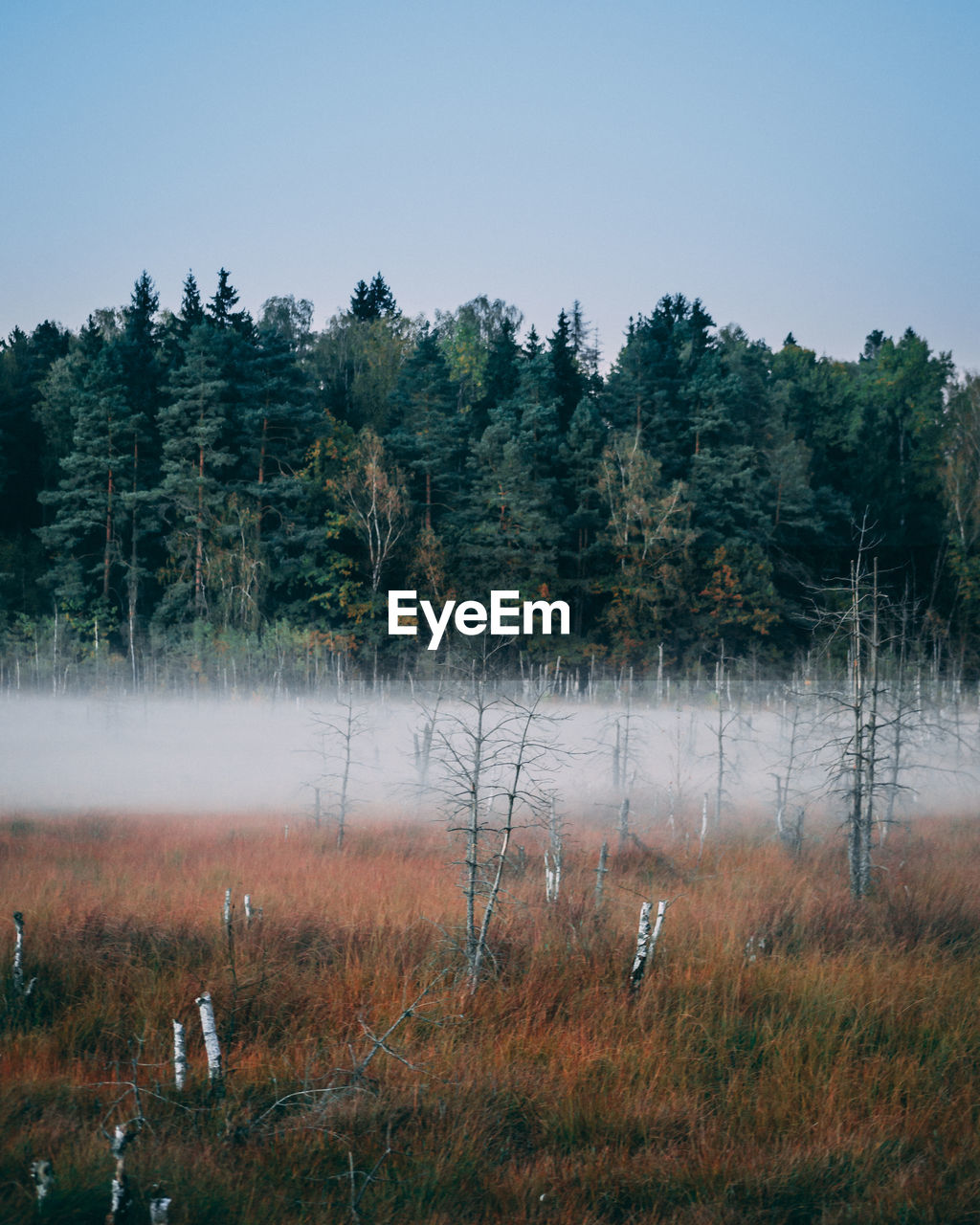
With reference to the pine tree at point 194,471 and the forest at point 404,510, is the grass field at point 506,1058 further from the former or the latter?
the pine tree at point 194,471

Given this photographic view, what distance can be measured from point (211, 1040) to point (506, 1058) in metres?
2.61

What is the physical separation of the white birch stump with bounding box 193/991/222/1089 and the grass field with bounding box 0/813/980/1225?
0.17 meters

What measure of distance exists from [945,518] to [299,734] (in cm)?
Answer: 3774

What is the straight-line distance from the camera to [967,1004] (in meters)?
8.84

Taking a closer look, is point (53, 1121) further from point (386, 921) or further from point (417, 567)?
point (417, 567)

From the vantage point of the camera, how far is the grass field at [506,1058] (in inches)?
222

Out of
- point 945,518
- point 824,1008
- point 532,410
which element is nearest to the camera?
point 824,1008

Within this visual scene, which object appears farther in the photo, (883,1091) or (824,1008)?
(824,1008)

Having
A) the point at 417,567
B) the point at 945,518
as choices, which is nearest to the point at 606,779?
the point at 417,567

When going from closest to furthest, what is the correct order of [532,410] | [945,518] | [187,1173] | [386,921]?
[187,1173]
[386,921]
[532,410]
[945,518]

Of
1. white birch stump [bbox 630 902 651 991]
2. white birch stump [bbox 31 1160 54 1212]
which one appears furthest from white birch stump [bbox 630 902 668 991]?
white birch stump [bbox 31 1160 54 1212]

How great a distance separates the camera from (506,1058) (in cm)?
751

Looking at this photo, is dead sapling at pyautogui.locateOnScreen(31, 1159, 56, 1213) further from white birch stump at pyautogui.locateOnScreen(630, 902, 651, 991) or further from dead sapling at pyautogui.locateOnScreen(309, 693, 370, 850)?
dead sapling at pyautogui.locateOnScreen(309, 693, 370, 850)

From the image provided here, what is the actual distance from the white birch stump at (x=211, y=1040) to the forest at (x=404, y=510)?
2789 cm
